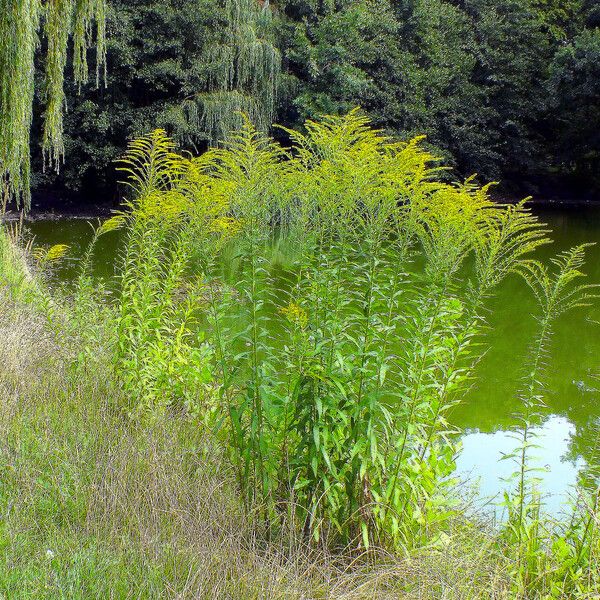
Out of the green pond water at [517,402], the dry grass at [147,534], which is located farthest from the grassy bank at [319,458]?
the green pond water at [517,402]

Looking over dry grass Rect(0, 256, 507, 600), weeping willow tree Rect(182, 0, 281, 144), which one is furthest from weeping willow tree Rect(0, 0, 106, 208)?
weeping willow tree Rect(182, 0, 281, 144)

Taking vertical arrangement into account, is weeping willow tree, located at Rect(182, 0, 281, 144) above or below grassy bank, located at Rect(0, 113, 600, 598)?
above

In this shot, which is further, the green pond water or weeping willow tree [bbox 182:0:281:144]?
weeping willow tree [bbox 182:0:281:144]

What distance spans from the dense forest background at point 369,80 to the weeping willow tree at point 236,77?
0.04 meters

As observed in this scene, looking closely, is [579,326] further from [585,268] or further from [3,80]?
[3,80]

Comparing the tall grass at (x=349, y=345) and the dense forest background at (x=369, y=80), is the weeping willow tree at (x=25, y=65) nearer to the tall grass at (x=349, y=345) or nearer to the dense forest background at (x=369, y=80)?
the tall grass at (x=349, y=345)

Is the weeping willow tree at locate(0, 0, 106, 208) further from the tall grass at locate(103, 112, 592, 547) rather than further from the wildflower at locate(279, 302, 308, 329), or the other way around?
the wildflower at locate(279, 302, 308, 329)

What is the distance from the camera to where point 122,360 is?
12.1ft

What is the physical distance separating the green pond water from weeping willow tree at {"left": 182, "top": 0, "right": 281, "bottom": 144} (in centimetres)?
622

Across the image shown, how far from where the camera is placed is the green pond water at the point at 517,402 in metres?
4.54

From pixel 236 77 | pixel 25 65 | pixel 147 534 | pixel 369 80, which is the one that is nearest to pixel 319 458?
pixel 147 534

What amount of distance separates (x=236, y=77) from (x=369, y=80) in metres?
4.17

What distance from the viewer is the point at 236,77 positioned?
55.3ft

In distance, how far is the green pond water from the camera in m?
4.54
